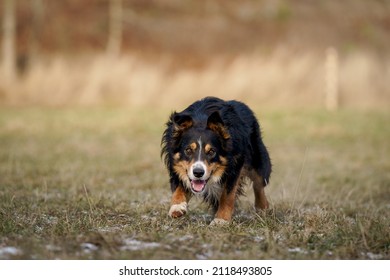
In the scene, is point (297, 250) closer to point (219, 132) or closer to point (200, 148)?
point (200, 148)

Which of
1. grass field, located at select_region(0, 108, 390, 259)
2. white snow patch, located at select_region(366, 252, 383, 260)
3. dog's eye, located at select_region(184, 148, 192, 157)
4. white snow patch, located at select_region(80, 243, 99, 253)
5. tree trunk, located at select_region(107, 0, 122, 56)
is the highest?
tree trunk, located at select_region(107, 0, 122, 56)

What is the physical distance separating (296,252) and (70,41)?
92.2ft

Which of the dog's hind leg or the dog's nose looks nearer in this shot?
the dog's nose

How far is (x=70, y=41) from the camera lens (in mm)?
31078

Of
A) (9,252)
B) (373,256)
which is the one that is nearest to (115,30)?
(9,252)

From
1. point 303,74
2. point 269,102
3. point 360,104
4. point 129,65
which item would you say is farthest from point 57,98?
point 360,104

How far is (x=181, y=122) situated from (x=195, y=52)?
2611cm

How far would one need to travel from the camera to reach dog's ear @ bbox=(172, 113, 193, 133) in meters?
5.71

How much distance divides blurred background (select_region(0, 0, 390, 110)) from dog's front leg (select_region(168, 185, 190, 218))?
1485 centimetres

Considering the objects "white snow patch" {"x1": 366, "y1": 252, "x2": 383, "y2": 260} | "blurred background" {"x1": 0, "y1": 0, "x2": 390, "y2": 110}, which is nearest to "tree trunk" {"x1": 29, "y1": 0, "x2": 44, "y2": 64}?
"blurred background" {"x1": 0, "y1": 0, "x2": 390, "y2": 110}

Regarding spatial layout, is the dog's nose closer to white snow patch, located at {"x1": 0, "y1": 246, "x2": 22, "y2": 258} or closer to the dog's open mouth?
the dog's open mouth

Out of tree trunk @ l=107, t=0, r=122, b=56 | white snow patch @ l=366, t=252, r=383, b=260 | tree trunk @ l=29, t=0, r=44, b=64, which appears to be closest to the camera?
white snow patch @ l=366, t=252, r=383, b=260

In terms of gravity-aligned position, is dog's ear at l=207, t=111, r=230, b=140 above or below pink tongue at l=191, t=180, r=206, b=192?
above

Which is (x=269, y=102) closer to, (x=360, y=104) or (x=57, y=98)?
(x=360, y=104)
